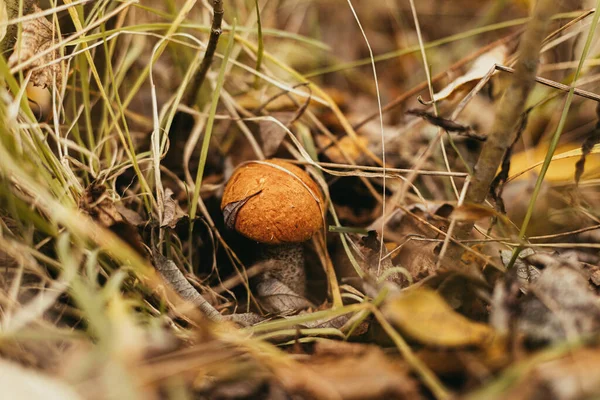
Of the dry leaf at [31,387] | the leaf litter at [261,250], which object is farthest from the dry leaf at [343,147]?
the dry leaf at [31,387]

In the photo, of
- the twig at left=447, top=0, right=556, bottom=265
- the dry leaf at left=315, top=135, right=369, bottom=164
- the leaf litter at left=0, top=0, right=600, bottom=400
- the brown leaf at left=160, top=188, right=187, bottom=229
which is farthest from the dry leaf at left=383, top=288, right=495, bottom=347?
the dry leaf at left=315, top=135, right=369, bottom=164

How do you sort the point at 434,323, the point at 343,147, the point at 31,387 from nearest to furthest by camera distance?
the point at 31,387
the point at 434,323
the point at 343,147

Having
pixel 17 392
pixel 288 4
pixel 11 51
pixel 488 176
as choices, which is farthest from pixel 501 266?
pixel 288 4

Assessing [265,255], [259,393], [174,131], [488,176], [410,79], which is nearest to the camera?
[259,393]

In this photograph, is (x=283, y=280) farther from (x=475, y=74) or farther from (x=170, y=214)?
(x=475, y=74)

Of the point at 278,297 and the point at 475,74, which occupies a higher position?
the point at 475,74

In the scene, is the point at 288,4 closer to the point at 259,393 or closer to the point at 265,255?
the point at 265,255

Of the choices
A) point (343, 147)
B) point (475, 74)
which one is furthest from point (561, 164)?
point (343, 147)
